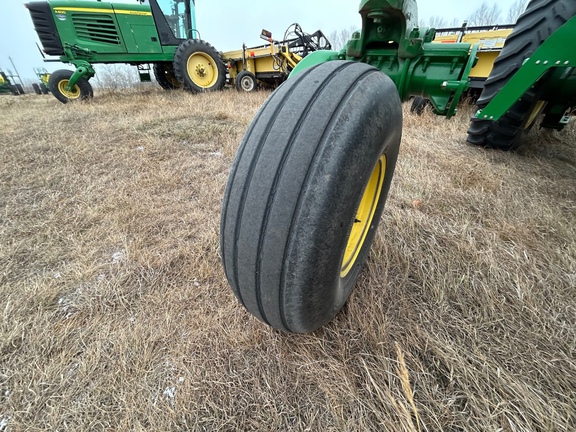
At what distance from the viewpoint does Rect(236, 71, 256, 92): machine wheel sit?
7555mm

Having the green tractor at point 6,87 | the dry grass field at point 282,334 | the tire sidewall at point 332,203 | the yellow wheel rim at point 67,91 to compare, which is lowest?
the green tractor at point 6,87

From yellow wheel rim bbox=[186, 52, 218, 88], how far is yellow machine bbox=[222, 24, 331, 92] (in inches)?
27.5

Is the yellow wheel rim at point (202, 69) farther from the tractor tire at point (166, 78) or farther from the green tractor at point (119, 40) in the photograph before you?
the tractor tire at point (166, 78)

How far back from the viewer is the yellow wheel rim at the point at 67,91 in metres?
6.09

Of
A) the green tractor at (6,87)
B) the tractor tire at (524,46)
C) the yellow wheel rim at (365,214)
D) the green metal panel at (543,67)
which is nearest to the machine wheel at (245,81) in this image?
the tractor tire at (524,46)

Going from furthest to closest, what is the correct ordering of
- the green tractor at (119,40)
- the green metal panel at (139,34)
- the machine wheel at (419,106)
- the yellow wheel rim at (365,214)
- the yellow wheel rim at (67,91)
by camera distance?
1. the green metal panel at (139,34)
2. the yellow wheel rim at (67,91)
3. the green tractor at (119,40)
4. the machine wheel at (419,106)
5. the yellow wheel rim at (365,214)

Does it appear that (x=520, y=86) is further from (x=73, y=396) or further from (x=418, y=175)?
(x=73, y=396)

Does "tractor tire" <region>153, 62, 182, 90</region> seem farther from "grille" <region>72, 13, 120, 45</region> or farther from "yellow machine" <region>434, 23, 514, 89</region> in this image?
"yellow machine" <region>434, 23, 514, 89</region>

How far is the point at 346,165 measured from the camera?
0.65 meters

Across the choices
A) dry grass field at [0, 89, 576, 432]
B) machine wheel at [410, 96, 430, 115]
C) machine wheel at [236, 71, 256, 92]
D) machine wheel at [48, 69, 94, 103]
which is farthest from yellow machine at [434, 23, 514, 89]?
machine wheel at [48, 69, 94, 103]

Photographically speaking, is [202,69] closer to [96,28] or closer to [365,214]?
[96,28]

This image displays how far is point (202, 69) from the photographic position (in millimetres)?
7078

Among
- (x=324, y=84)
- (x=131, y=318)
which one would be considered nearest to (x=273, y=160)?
(x=324, y=84)

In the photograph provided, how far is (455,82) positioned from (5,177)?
383cm
